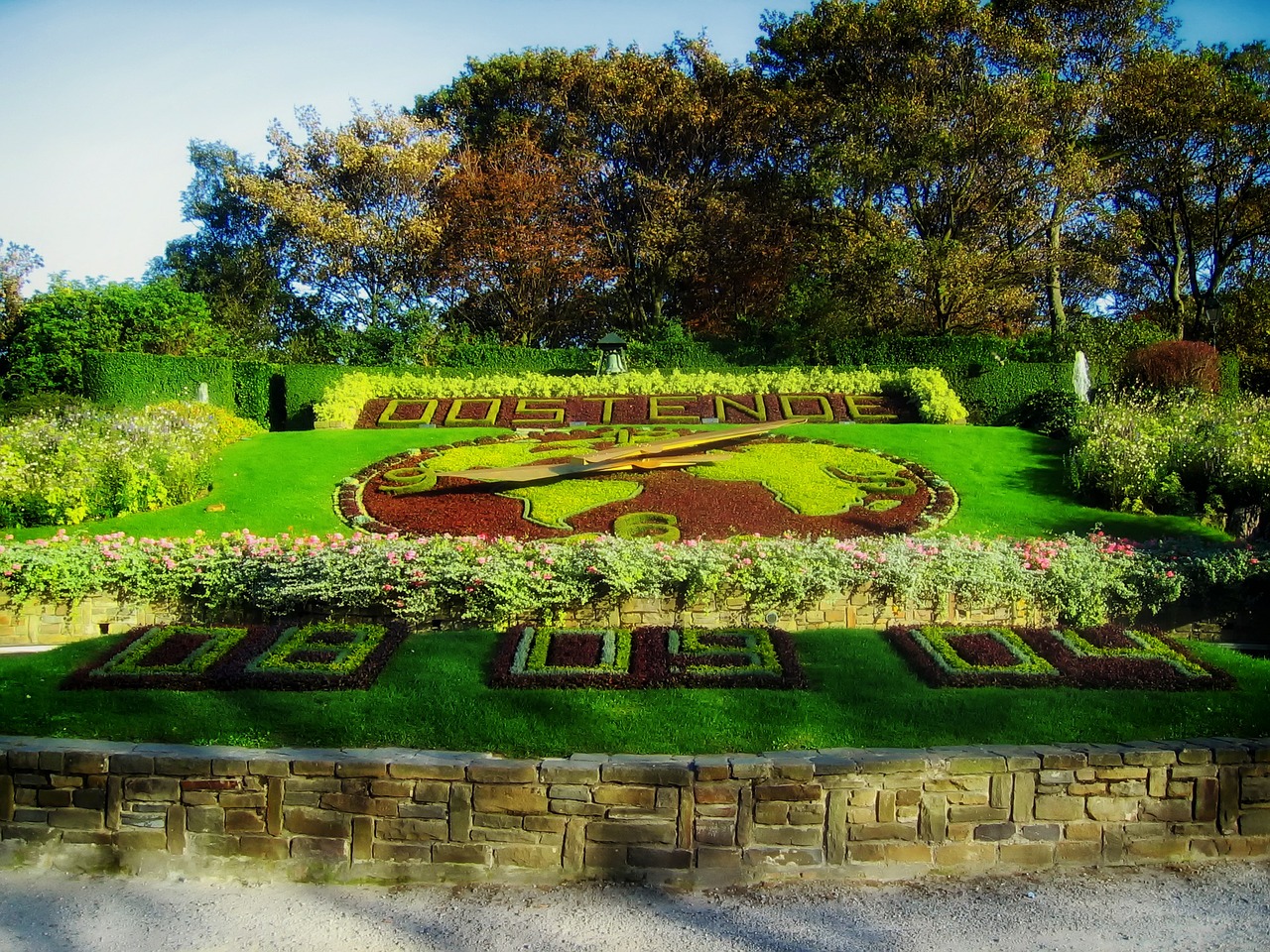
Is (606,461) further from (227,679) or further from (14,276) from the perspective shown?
(14,276)

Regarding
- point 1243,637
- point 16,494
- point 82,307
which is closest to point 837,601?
point 1243,637

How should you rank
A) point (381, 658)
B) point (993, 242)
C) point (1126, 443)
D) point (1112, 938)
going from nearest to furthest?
point (1112, 938) < point (381, 658) < point (1126, 443) < point (993, 242)

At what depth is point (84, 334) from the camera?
20609mm

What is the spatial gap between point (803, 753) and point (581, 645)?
1.79 metres

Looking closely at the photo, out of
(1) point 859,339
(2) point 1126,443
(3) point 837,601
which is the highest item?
(1) point 859,339

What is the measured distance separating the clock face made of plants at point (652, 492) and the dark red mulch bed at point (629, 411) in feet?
7.42

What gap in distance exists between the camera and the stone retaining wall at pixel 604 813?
4.61 m

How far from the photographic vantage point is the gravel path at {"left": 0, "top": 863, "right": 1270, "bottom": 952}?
4.09 metres

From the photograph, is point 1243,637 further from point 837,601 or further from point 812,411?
point 812,411

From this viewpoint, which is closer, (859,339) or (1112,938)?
(1112,938)

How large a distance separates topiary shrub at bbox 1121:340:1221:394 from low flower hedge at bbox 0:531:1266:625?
28.3 ft

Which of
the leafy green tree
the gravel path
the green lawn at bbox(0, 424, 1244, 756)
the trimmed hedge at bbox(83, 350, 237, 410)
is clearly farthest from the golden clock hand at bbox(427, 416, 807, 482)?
the leafy green tree

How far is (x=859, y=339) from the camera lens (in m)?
18.8

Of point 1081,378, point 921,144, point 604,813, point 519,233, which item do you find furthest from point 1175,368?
point 519,233
